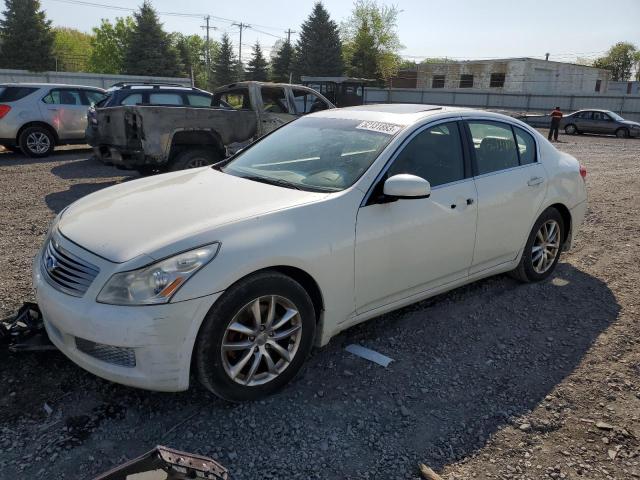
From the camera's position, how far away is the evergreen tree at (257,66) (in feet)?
191

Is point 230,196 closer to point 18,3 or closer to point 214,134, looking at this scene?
point 214,134

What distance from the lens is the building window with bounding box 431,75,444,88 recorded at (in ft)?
208

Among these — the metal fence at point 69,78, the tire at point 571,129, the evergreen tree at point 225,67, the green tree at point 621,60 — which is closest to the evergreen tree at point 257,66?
the evergreen tree at point 225,67

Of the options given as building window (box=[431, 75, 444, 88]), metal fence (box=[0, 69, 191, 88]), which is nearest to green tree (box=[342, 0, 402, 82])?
building window (box=[431, 75, 444, 88])

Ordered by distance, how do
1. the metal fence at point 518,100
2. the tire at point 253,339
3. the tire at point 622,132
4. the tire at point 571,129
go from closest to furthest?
the tire at point 253,339, the tire at point 622,132, the tire at point 571,129, the metal fence at point 518,100

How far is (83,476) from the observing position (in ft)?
7.77

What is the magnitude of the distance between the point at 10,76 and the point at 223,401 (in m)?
35.7

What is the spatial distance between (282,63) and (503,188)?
60.2 m

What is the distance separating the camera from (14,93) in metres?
11.5

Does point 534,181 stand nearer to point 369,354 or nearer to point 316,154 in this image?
point 316,154

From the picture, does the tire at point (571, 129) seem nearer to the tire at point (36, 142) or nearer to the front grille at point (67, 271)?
the tire at point (36, 142)

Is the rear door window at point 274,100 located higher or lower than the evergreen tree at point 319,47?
lower

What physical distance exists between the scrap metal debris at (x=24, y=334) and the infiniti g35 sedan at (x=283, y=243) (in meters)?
0.34

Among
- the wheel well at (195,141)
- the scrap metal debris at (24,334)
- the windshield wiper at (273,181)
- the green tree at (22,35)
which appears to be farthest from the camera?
the green tree at (22,35)
